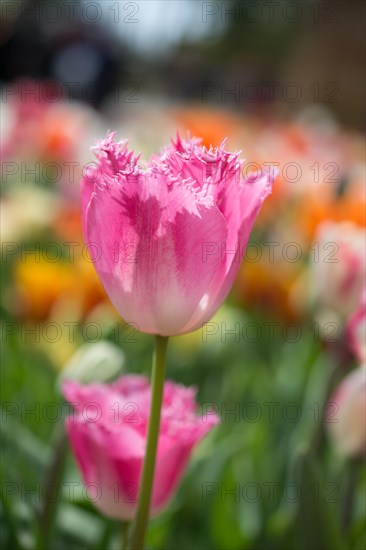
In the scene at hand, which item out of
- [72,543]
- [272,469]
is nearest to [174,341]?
[272,469]

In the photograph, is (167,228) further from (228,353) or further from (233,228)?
(228,353)

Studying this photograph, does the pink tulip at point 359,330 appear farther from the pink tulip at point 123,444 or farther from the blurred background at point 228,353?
the pink tulip at point 123,444

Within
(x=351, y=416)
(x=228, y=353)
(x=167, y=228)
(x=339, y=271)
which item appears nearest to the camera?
(x=167, y=228)

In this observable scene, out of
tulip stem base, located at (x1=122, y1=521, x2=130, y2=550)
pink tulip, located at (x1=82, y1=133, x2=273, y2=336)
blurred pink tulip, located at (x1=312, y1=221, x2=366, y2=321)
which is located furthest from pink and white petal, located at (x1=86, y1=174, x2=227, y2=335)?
blurred pink tulip, located at (x1=312, y1=221, x2=366, y2=321)

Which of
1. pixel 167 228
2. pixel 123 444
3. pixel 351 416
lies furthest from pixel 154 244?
pixel 351 416

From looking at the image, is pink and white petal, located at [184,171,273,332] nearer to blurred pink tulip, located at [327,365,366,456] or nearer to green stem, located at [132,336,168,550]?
green stem, located at [132,336,168,550]
